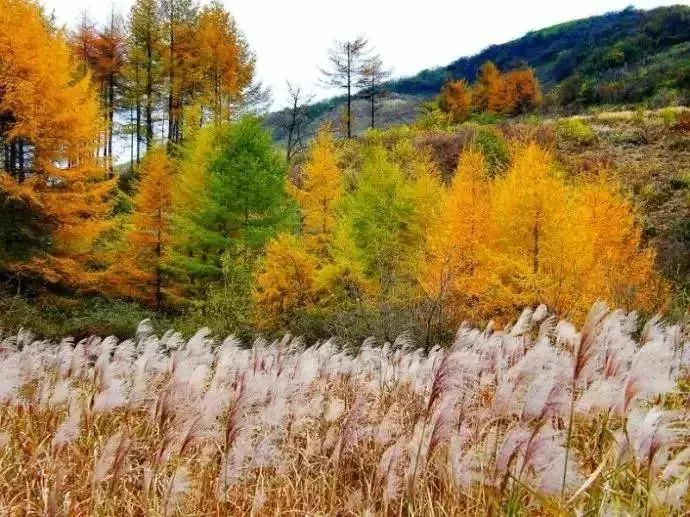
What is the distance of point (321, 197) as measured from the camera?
2159 centimetres

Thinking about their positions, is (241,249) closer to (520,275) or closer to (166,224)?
(166,224)

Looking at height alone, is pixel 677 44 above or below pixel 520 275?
above

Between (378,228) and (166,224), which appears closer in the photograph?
(378,228)

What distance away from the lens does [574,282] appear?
13250 mm

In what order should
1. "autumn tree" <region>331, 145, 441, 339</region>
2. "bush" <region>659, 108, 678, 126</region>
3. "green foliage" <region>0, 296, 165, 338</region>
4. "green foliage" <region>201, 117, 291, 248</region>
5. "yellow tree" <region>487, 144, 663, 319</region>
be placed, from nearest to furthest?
1. "yellow tree" <region>487, 144, 663, 319</region>
2. "green foliage" <region>0, 296, 165, 338</region>
3. "autumn tree" <region>331, 145, 441, 339</region>
4. "green foliage" <region>201, 117, 291, 248</region>
5. "bush" <region>659, 108, 678, 126</region>

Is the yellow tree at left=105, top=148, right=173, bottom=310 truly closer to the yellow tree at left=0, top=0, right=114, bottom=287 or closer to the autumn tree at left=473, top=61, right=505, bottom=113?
the yellow tree at left=0, top=0, right=114, bottom=287

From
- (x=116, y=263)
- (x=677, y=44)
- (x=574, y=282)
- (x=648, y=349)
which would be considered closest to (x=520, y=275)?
(x=574, y=282)

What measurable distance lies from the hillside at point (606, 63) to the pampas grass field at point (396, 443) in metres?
40.4

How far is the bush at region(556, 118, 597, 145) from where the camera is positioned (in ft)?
119

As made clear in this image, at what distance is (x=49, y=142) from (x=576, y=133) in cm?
3053

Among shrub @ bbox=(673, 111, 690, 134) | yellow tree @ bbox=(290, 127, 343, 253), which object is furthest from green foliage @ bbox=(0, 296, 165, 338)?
shrub @ bbox=(673, 111, 690, 134)

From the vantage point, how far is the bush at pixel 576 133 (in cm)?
3634

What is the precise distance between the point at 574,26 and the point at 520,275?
11630cm

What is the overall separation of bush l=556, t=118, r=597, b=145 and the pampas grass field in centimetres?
3583
